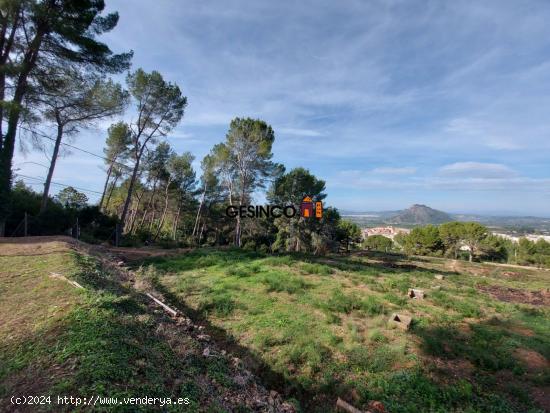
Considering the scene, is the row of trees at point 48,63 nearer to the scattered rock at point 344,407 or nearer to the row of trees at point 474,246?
the scattered rock at point 344,407

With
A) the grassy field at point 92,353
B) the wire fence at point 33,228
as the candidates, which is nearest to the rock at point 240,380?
the grassy field at point 92,353

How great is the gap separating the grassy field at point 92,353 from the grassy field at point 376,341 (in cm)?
145

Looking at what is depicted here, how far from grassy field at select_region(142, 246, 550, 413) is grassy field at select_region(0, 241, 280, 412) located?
4.77ft

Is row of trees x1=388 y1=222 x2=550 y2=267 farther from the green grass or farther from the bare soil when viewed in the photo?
the green grass

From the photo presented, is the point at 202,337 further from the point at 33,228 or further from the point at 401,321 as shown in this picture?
the point at 33,228

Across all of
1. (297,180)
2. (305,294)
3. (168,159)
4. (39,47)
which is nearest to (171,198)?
(168,159)

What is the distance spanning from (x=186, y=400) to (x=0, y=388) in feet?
5.02

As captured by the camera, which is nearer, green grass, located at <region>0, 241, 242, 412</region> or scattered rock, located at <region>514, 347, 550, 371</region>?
green grass, located at <region>0, 241, 242, 412</region>

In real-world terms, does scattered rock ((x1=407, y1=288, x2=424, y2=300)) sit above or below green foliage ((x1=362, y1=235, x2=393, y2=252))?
above

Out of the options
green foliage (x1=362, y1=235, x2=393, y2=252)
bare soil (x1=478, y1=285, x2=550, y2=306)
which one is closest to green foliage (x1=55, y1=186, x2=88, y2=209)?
bare soil (x1=478, y1=285, x2=550, y2=306)

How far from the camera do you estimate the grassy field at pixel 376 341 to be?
161 inches

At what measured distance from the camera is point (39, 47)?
11484mm

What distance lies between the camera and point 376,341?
561 cm

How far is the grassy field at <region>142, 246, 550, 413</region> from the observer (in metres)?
4.09
